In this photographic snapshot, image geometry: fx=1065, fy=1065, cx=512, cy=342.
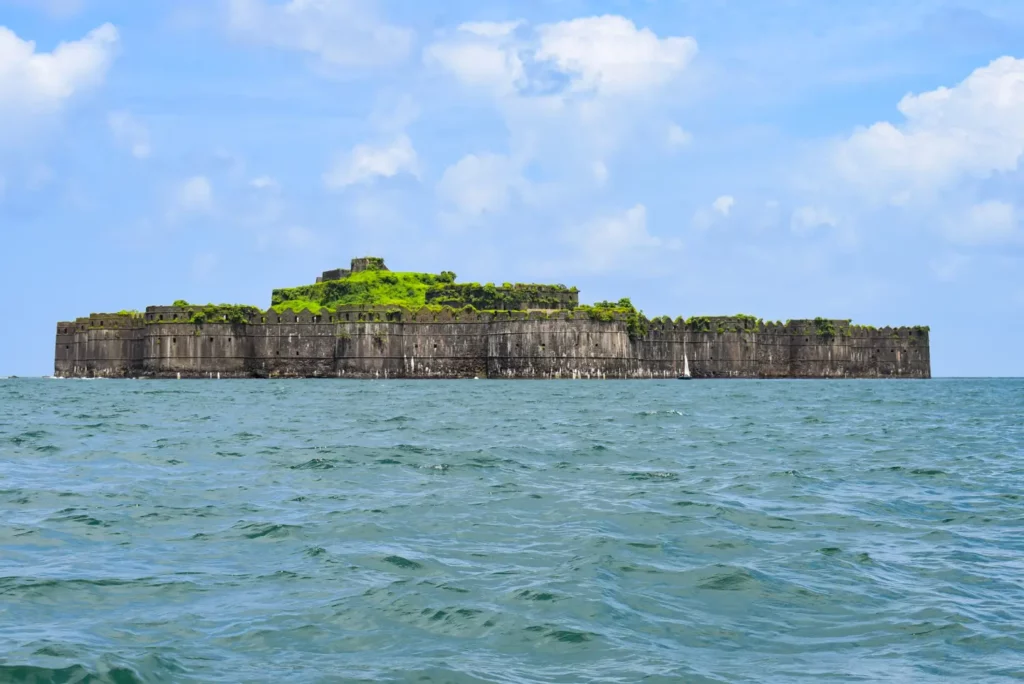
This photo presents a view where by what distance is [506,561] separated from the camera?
13.1 meters

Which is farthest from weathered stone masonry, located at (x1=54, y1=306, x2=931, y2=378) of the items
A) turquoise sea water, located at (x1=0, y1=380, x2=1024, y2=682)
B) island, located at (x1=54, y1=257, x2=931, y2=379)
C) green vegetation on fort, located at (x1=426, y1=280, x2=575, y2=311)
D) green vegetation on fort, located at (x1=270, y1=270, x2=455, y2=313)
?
turquoise sea water, located at (x1=0, y1=380, x2=1024, y2=682)

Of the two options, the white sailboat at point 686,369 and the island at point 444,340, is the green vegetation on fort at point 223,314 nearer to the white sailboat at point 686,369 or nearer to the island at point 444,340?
the island at point 444,340

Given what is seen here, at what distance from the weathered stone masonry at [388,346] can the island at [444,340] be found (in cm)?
8

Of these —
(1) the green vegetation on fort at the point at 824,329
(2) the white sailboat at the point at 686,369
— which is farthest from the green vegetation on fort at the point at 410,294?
(1) the green vegetation on fort at the point at 824,329

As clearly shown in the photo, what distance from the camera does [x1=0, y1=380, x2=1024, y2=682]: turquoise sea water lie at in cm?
950

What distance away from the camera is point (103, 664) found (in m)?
8.95

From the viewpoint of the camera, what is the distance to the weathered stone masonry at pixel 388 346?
79.6 metres

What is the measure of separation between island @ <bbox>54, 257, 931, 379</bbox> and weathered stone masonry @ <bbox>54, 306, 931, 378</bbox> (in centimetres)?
8

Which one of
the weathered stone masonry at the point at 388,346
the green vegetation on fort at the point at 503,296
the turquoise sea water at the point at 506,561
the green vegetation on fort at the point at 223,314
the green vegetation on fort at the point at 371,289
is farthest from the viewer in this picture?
the green vegetation on fort at the point at 371,289

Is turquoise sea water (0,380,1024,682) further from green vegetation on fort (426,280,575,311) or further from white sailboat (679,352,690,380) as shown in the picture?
white sailboat (679,352,690,380)

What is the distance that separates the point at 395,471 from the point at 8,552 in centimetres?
899

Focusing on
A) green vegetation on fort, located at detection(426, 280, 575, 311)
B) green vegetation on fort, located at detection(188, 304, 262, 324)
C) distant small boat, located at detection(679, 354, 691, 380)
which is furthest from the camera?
distant small boat, located at detection(679, 354, 691, 380)

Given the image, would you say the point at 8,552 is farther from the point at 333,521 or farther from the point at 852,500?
the point at 852,500

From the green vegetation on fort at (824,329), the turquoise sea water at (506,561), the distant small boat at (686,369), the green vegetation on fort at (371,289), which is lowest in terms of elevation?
the turquoise sea water at (506,561)
